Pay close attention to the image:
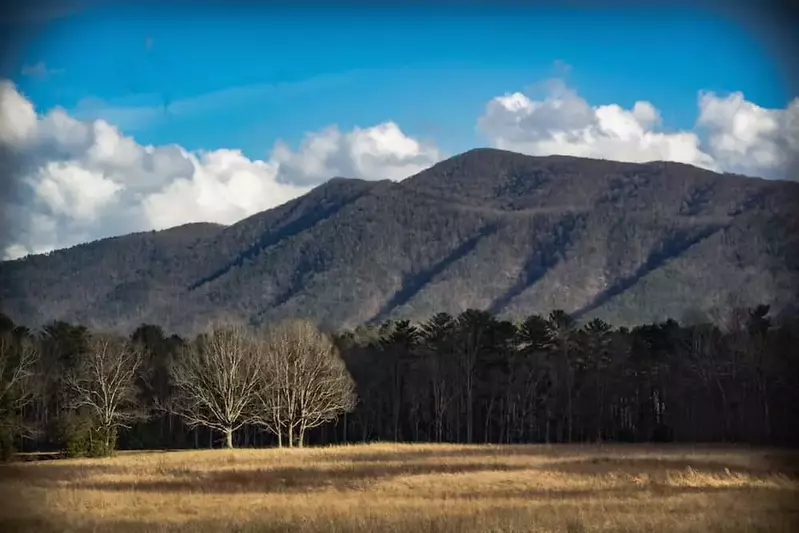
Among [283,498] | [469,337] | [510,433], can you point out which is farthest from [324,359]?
[283,498]

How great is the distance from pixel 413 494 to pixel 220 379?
39.8 m

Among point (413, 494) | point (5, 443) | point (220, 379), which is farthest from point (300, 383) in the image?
point (413, 494)

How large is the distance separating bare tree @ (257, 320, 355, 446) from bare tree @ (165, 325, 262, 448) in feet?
4.05

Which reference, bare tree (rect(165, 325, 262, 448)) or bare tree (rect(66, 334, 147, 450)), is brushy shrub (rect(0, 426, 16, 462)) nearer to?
bare tree (rect(66, 334, 147, 450))

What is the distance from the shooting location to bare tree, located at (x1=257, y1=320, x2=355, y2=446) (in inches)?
2726

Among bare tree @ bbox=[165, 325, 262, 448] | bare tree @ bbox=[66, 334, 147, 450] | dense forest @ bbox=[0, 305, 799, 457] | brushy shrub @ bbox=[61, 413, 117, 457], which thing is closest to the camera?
brushy shrub @ bbox=[61, 413, 117, 457]

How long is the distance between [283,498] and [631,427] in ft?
176

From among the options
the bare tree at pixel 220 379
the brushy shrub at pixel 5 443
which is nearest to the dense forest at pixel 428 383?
the bare tree at pixel 220 379

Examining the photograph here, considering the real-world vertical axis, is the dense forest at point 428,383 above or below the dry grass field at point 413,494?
above

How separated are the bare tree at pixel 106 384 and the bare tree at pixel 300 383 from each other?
33.0 ft

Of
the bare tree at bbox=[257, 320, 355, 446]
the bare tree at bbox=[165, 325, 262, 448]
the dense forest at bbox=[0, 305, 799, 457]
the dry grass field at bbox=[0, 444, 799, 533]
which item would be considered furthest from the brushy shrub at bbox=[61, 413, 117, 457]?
the bare tree at bbox=[257, 320, 355, 446]

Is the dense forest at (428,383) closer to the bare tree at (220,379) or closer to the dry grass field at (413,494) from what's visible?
the bare tree at (220,379)

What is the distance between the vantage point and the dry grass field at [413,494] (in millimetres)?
21375

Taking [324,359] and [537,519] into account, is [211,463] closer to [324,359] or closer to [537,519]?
[324,359]
